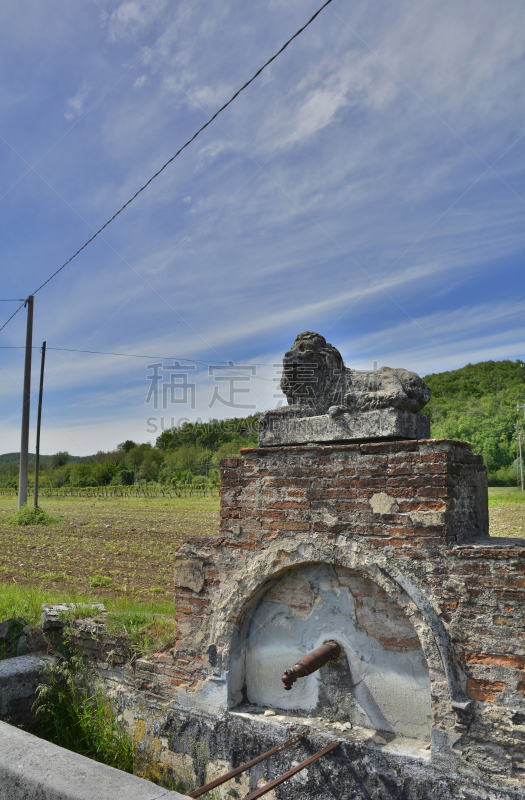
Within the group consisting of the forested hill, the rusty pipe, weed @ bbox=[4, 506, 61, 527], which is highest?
the forested hill

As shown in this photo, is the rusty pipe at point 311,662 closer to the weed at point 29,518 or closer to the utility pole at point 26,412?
the utility pole at point 26,412

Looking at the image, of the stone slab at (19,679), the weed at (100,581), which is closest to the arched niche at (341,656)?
the stone slab at (19,679)

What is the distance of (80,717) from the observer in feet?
13.7

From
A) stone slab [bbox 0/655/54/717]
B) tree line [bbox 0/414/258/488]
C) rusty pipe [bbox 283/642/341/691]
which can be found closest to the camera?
rusty pipe [bbox 283/642/341/691]

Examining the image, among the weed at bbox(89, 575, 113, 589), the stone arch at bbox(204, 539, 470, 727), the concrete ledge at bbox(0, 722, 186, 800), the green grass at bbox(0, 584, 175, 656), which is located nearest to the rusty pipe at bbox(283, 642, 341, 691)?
the stone arch at bbox(204, 539, 470, 727)

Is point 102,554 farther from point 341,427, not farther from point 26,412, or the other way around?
point 341,427

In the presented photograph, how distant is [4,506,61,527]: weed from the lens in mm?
18281

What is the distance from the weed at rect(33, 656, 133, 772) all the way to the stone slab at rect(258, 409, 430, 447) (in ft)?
8.49

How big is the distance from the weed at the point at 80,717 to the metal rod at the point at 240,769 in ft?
3.96

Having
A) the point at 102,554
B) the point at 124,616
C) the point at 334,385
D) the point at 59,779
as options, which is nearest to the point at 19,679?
the point at 124,616

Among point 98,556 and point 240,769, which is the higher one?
point 240,769

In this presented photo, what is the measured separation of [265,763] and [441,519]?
6.37 feet

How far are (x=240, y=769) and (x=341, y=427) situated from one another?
6.58ft

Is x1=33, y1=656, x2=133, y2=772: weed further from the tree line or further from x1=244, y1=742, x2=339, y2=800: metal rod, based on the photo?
the tree line
